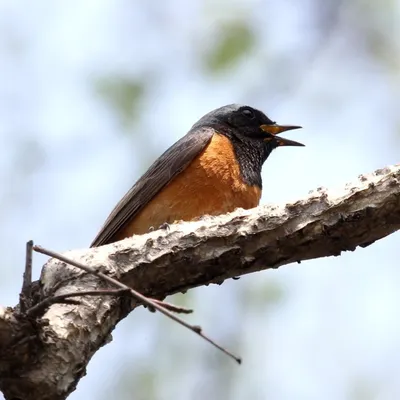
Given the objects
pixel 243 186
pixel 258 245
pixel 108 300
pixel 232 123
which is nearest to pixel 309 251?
pixel 258 245

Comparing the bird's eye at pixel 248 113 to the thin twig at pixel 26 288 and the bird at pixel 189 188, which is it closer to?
the bird at pixel 189 188

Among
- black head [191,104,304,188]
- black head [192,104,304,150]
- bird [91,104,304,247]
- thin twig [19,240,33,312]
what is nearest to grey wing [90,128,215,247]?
bird [91,104,304,247]

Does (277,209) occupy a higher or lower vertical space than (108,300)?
higher

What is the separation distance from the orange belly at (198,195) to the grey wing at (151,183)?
0.15 feet

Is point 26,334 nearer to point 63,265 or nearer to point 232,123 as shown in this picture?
point 63,265

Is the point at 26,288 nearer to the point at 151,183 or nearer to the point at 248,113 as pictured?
the point at 151,183

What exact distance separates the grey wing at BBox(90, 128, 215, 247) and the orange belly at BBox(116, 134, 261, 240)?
0.15 feet

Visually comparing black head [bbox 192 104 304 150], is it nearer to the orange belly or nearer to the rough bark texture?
the orange belly

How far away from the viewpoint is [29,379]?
3.30 m

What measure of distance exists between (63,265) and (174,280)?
0.59 metres

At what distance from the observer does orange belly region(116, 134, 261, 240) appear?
227 inches

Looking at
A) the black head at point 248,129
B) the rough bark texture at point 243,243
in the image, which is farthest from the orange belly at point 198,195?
the rough bark texture at point 243,243

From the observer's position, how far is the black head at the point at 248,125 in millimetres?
6832

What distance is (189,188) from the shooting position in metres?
5.80
